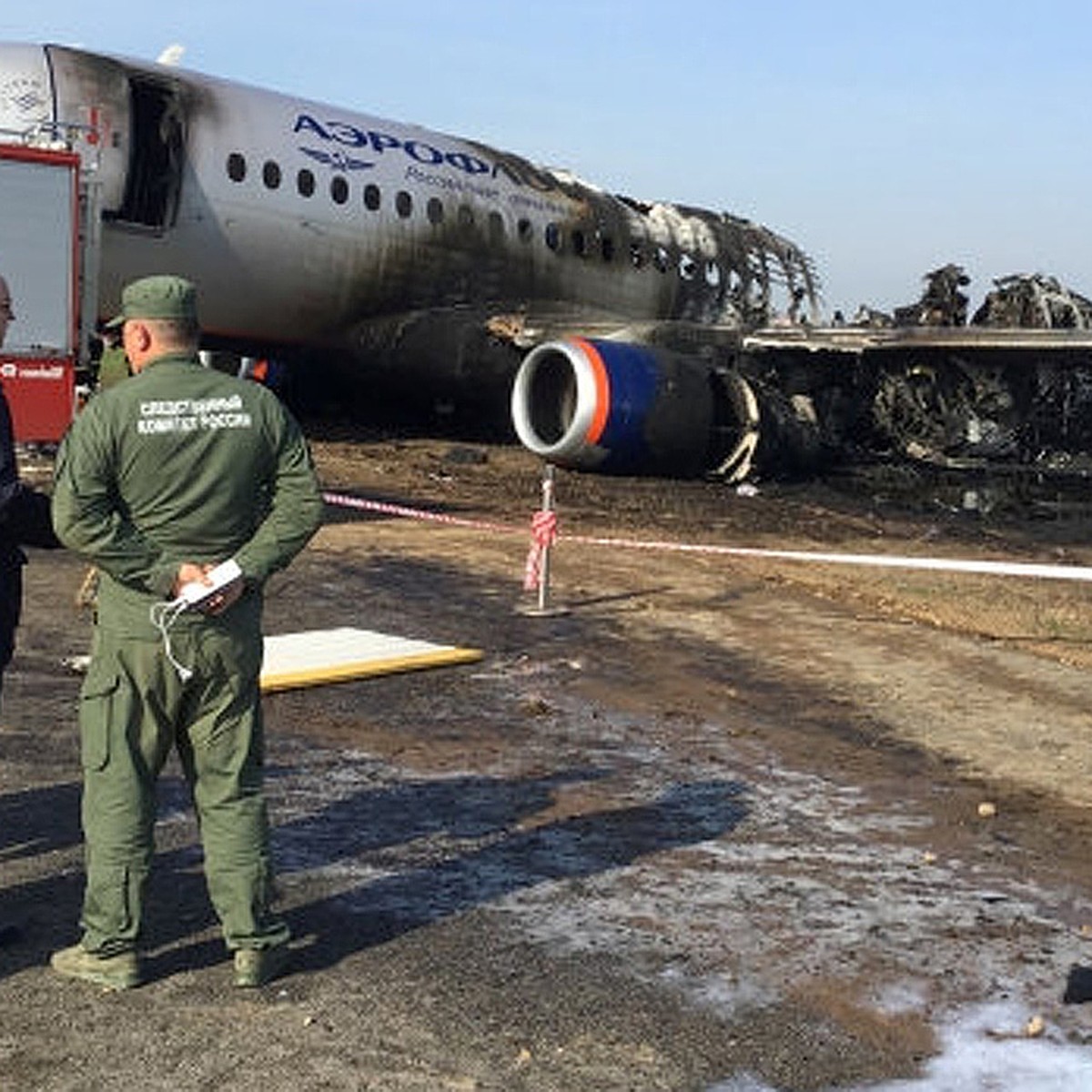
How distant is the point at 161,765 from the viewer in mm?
4438

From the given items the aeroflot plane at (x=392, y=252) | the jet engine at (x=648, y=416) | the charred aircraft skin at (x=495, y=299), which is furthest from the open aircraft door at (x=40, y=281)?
the jet engine at (x=648, y=416)

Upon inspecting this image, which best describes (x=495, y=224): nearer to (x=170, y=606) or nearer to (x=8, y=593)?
(x=8, y=593)

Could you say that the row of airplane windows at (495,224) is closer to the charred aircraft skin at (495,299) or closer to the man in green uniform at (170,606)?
the charred aircraft skin at (495,299)

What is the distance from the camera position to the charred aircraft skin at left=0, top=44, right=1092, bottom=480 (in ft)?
56.2

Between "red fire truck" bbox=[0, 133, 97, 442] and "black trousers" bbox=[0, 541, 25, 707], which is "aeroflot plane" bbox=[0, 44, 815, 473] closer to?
"red fire truck" bbox=[0, 133, 97, 442]

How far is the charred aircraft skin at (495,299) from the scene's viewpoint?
17.1 meters

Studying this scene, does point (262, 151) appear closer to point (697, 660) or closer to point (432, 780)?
point (697, 660)

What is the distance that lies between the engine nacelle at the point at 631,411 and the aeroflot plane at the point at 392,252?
3 centimetres

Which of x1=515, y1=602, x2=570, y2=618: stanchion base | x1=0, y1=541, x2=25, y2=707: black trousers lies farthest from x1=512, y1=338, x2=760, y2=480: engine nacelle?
x1=0, y1=541, x2=25, y2=707: black trousers

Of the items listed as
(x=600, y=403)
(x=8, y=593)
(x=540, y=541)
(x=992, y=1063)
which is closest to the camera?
(x=992, y=1063)

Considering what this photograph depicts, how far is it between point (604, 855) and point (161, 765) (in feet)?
6.36

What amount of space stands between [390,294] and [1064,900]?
15.8 metres

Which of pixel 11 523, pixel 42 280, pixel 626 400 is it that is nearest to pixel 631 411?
pixel 626 400

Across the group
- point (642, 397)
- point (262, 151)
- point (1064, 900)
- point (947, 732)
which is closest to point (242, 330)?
point (262, 151)
